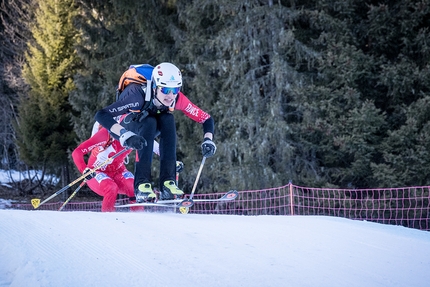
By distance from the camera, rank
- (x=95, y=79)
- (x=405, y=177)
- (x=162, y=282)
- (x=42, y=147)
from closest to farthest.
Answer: (x=162, y=282), (x=405, y=177), (x=95, y=79), (x=42, y=147)

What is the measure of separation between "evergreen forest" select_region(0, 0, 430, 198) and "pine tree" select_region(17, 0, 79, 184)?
353 centimetres

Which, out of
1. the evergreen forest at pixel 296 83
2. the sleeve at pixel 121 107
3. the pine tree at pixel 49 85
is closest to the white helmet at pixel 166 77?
the sleeve at pixel 121 107

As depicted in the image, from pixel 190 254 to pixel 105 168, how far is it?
149 inches

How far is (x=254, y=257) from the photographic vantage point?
11.1 ft

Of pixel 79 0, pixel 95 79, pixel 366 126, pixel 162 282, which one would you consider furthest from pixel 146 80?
pixel 79 0

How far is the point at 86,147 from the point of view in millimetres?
6438

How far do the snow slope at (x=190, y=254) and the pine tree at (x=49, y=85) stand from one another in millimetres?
16209

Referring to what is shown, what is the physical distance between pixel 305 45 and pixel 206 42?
2888 millimetres

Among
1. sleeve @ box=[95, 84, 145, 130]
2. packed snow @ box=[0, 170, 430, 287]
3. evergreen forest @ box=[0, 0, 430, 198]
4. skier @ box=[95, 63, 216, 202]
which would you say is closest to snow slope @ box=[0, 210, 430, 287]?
packed snow @ box=[0, 170, 430, 287]

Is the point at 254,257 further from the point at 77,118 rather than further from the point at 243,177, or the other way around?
the point at 77,118

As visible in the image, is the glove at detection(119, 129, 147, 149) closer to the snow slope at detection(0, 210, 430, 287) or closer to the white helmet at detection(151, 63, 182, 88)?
the white helmet at detection(151, 63, 182, 88)

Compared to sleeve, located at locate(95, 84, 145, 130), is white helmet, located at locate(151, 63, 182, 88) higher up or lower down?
higher up

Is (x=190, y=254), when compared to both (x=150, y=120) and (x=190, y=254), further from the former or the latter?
(x=150, y=120)

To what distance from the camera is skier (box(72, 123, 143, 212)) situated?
6449 mm
